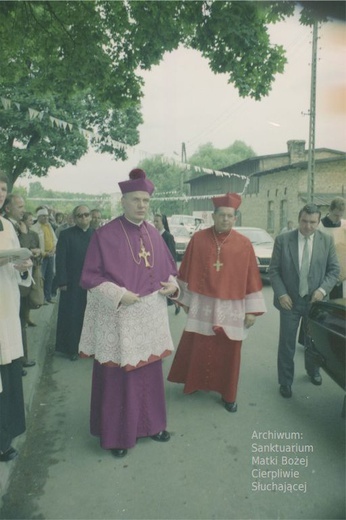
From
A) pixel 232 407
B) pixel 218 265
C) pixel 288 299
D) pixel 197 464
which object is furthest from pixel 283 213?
pixel 197 464

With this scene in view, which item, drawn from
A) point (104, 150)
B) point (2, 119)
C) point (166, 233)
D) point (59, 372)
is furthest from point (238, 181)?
point (59, 372)

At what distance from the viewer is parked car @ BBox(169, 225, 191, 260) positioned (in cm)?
1828

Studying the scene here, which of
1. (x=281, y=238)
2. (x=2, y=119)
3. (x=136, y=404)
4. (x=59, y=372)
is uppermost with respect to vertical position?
(x=2, y=119)

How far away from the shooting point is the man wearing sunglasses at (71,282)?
597 centimetres

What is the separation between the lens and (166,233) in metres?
8.66

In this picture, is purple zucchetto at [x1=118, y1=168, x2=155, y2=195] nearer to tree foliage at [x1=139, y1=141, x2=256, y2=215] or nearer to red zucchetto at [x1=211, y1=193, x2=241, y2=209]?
red zucchetto at [x1=211, y1=193, x2=241, y2=209]

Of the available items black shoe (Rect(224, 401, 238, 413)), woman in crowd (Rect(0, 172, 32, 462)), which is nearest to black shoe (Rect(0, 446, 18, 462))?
woman in crowd (Rect(0, 172, 32, 462))

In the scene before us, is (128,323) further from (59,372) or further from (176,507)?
(59,372)

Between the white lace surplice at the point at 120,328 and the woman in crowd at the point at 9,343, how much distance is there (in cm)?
56

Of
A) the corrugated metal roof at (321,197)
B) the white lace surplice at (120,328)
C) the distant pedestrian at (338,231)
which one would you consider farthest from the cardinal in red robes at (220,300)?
the corrugated metal roof at (321,197)

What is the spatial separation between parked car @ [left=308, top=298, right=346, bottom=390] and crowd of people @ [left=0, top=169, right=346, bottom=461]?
53 centimetres

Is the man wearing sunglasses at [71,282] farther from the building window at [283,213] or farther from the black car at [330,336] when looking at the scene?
the building window at [283,213]

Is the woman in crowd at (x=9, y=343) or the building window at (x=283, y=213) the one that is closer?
the woman in crowd at (x=9, y=343)

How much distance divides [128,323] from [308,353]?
191 centimetres
